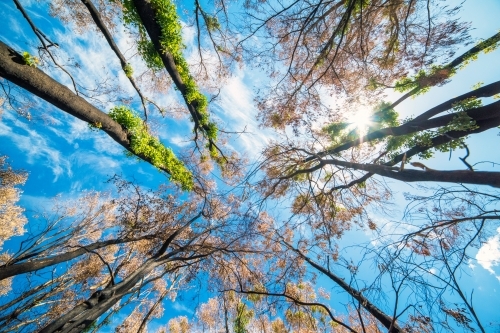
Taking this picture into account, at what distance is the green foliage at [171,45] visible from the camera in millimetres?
6625

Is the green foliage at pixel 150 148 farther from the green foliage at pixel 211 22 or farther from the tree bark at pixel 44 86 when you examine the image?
the green foliage at pixel 211 22

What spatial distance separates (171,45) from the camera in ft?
23.3

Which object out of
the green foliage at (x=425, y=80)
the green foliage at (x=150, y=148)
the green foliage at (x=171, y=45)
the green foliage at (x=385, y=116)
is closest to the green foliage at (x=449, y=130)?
the green foliage at (x=385, y=116)

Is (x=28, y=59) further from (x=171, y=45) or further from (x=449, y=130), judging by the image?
(x=449, y=130)

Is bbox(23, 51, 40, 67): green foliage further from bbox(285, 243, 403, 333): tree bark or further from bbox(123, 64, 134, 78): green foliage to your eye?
bbox(285, 243, 403, 333): tree bark

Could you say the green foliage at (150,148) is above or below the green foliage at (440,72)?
below

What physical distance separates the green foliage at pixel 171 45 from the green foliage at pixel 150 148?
2.25 meters

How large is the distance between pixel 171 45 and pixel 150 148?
3.96 meters

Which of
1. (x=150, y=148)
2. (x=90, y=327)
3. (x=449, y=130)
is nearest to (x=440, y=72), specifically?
(x=449, y=130)

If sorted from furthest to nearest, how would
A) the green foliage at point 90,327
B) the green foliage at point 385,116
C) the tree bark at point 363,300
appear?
the green foliage at point 385,116 → the green foliage at point 90,327 → the tree bark at point 363,300

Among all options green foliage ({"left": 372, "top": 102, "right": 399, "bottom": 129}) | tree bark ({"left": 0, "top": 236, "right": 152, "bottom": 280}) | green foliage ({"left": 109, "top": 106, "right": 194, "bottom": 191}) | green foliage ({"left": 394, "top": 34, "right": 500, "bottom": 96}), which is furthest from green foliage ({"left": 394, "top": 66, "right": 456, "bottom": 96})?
tree bark ({"left": 0, "top": 236, "right": 152, "bottom": 280})

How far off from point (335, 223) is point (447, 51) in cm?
642

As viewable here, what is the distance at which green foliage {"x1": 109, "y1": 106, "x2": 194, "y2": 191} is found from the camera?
23.8 feet

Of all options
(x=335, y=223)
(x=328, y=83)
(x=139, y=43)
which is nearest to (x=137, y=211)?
(x=139, y=43)
